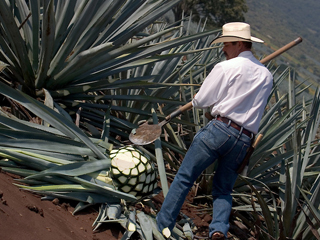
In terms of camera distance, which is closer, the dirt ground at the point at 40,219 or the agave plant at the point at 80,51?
the dirt ground at the point at 40,219

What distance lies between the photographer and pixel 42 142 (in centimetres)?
298

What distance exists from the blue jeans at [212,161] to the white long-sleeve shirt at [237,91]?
0.09 meters

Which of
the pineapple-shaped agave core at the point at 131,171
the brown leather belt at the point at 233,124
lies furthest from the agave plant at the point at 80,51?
the brown leather belt at the point at 233,124

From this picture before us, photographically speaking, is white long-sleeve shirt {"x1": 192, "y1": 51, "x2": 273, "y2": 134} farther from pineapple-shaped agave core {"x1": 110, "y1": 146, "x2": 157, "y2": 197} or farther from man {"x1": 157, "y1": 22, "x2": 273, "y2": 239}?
pineapple-shaped agave core {"x1": 110, "y1": 146, "x2": 157, "y2": 197}

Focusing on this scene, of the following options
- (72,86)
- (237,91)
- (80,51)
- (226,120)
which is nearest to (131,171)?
(226,120)

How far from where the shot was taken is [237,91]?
9.06ft

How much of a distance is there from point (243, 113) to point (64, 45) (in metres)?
1.61

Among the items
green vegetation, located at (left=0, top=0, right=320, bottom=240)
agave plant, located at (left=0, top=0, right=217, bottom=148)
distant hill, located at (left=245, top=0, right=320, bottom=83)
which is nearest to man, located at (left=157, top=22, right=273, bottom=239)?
green vegetation, located at (left=0, top=0, right=320, bottom=240)

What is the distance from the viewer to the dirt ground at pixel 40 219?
226 cm

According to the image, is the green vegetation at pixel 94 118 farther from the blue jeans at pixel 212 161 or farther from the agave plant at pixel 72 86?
the blue jeans at pixel 212 161

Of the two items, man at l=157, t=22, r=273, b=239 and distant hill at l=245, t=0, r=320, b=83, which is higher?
man at l=157, t=22, r=273, b=239

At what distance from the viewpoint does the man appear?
9.04ft

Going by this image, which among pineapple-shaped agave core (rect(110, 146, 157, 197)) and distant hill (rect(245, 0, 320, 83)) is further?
distant hill (rect(245, 0, 320, 83))

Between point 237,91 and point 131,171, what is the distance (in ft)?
3.02
